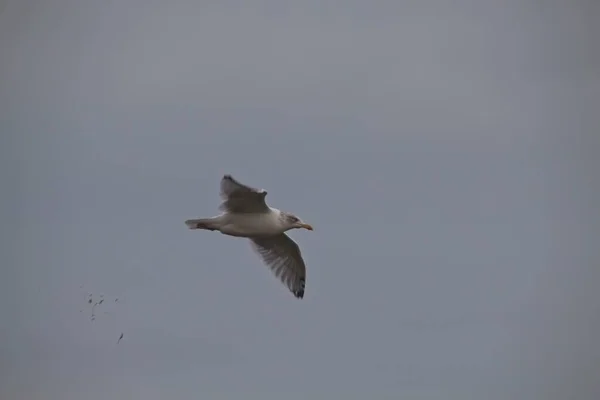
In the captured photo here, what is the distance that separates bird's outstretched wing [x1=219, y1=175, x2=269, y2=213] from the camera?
16.5 meters

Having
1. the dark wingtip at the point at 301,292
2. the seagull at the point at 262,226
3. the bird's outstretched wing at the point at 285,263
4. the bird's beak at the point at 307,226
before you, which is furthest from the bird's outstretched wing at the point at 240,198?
the dark wingtip at the point at 301,292

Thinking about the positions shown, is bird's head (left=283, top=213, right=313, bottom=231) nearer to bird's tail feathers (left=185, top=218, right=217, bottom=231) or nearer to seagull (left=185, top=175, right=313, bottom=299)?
seagull (left=185, top=175, right=313, bottom=299)

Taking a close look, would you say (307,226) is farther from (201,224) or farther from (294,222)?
(201,224)

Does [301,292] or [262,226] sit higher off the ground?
[262,226]

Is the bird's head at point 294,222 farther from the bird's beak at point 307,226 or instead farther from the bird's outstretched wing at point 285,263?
the bird's outstretched wing at point 285,263

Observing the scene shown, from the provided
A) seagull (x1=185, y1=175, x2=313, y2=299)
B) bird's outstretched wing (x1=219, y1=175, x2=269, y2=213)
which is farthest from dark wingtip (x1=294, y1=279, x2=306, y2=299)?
bird's outstretched wing (x1=219, y1=175, x2=269, y2=213)

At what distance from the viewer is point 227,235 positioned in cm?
1766

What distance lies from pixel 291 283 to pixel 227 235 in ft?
6.06

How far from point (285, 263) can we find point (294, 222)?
4.44ft

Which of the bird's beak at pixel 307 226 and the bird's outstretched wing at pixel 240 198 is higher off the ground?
the bird's beak at pixel 307 226

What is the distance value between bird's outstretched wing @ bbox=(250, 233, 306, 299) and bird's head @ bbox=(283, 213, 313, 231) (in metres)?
1.07

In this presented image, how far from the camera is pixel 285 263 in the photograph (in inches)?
750

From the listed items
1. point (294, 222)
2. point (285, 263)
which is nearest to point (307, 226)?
point (294, 222)

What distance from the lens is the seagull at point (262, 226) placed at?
16.8 m
